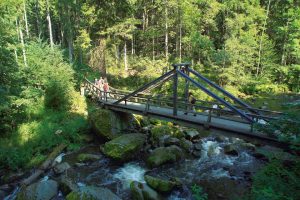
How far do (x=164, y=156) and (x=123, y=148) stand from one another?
2.32 metres

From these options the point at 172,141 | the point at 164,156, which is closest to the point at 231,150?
the point at 172,141

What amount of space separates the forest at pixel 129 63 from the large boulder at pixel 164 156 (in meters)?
2.59

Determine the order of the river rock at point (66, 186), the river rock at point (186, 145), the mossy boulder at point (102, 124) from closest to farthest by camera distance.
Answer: the river rock at point (66, 186)
the river rock at point (186, 145)
the mossy boulder at point (102, 124)

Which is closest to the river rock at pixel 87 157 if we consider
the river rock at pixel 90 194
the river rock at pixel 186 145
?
the river rock at pixel 90 194

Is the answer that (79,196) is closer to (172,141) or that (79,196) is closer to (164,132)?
(172,141)

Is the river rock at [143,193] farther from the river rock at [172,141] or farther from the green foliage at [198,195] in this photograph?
the river rock at [172,141]

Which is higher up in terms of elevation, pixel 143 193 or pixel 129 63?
pixel 129 63

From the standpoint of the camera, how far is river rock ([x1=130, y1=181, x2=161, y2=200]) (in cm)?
1001

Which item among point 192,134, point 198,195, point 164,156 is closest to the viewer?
point 198,195

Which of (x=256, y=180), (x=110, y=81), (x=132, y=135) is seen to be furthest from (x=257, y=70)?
(x=256, y=180)

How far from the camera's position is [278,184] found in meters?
7.18

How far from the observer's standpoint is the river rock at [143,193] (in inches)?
394

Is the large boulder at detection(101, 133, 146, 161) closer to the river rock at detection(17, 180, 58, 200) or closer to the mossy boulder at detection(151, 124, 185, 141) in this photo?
the mossy boulder at detection(151, 124, 185, 141)

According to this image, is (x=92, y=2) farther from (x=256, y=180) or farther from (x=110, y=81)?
(x=256, y=180)
